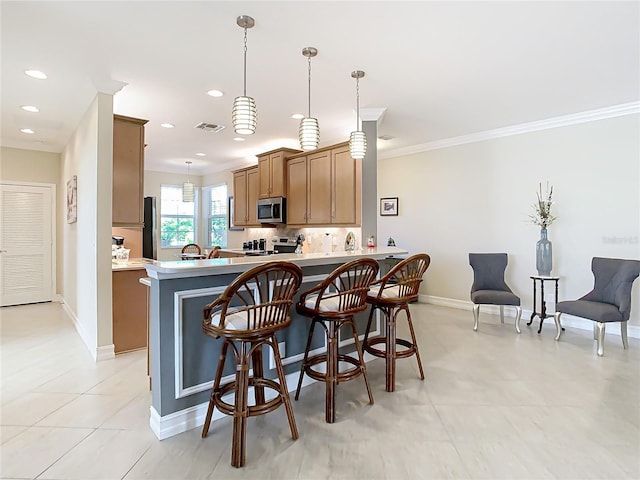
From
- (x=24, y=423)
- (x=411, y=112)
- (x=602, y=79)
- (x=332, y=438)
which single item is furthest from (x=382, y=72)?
(x=24, y=423)

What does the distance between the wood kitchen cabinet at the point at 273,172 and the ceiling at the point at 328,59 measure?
1.14 meters

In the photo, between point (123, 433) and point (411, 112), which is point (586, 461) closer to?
point (123, 433)

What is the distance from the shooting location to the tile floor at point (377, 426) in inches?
73.3

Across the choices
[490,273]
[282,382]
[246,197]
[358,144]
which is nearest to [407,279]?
[282,382]

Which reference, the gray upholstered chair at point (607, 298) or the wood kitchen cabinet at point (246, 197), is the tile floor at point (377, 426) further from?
the wood kitchen cabinet at point (246, 197)

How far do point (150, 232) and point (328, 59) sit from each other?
129 inches

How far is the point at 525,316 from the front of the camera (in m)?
5.00

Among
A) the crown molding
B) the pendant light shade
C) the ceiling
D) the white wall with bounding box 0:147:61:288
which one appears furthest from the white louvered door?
the crown molding

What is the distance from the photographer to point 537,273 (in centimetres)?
478

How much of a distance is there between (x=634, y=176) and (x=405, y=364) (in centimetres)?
342

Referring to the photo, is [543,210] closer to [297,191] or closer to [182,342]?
[297,191]

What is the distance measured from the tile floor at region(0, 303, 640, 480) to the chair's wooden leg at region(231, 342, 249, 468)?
0.23 ft

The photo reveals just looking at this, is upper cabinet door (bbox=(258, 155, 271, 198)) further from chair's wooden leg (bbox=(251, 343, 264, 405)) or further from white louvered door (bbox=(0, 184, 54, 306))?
chair's wooden leg (bbox=(251, 343, 264, 405))

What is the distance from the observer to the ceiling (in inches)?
94.4
